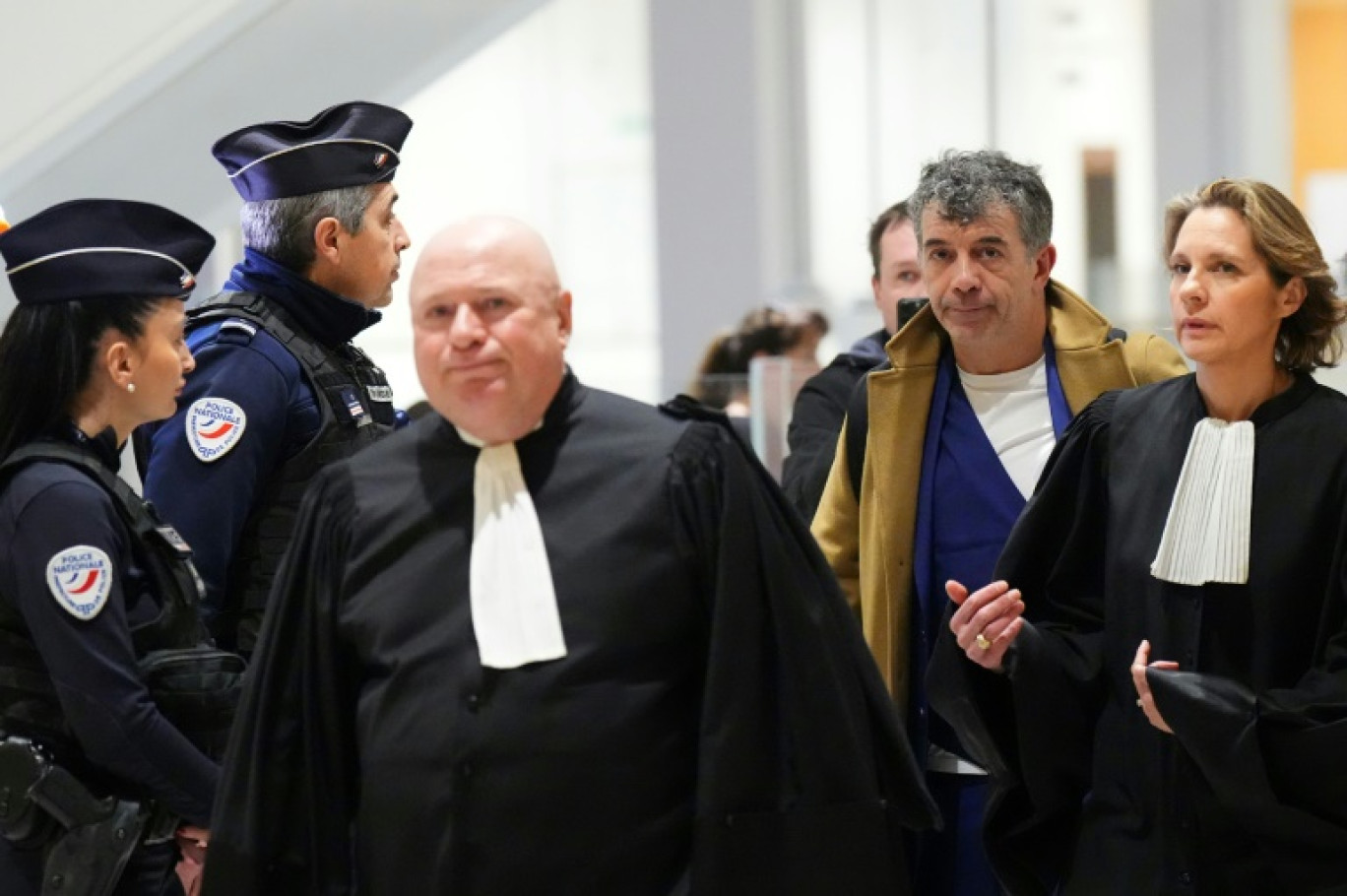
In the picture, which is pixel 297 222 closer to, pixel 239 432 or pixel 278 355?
pixel 278 355

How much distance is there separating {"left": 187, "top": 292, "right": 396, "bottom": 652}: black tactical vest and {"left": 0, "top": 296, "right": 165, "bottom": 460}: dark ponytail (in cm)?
39

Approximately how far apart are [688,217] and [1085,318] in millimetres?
6034

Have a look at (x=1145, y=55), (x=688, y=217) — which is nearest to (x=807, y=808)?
(x=688, y=217)

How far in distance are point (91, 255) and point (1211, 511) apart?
62.4 inches

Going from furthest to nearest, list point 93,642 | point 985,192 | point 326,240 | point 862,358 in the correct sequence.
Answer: point 862,358 < point 326,240 < point 985,192 < point 93,642

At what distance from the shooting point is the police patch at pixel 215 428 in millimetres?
3111

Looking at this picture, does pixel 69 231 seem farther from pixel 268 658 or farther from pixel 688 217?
pixel 688 217

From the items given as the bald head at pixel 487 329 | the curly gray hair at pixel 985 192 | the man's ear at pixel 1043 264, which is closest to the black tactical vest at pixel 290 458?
the bald head at pixel 487 329

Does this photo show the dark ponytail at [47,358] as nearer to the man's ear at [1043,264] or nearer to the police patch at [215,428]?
the police patch at [215,428]

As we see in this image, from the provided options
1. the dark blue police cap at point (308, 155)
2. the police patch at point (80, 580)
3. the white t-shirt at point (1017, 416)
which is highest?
the dark blue police cap at point (308, 155)

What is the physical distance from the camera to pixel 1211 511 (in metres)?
2.68

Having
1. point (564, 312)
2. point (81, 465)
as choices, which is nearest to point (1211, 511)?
point (564, 312)

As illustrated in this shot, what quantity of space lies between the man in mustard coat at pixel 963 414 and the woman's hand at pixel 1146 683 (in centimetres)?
50

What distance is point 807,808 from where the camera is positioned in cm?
227
